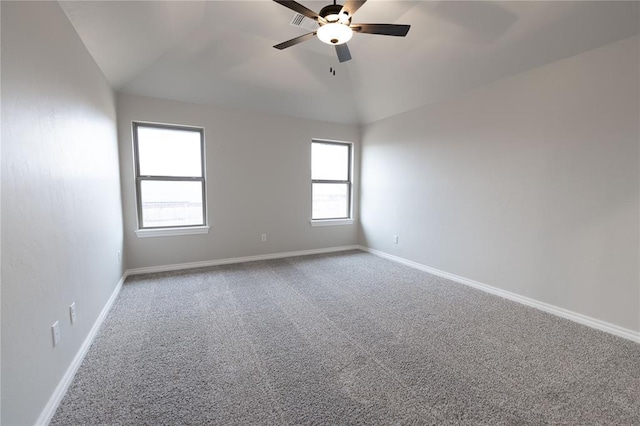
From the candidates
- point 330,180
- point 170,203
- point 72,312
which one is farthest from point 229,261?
point 72,312

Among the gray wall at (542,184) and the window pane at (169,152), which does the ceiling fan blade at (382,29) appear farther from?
the window pane at (169,152)

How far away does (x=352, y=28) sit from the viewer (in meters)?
2.08

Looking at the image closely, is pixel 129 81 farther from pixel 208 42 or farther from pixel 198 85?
pixel 208 42

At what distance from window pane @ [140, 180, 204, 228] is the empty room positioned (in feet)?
0.10

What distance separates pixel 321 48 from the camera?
11.1 feet

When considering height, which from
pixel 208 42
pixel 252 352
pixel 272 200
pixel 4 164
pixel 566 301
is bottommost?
pixel 252 352

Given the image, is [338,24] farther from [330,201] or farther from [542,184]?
[330,201]

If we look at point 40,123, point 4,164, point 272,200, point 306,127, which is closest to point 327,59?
point 306,127

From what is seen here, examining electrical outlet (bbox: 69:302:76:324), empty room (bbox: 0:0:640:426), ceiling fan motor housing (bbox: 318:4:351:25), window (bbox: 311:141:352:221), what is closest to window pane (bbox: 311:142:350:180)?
window (bbox: 311:141:352:221)

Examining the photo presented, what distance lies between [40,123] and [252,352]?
193 cm

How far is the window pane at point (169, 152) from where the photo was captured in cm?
370

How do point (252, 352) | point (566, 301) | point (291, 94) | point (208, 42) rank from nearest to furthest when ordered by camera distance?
point (252, 352) < point (566, 301) < point (208, 42) < point (291, 94)

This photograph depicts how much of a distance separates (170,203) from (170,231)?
415 millimetres

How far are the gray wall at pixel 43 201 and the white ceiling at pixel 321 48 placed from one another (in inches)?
20.7
